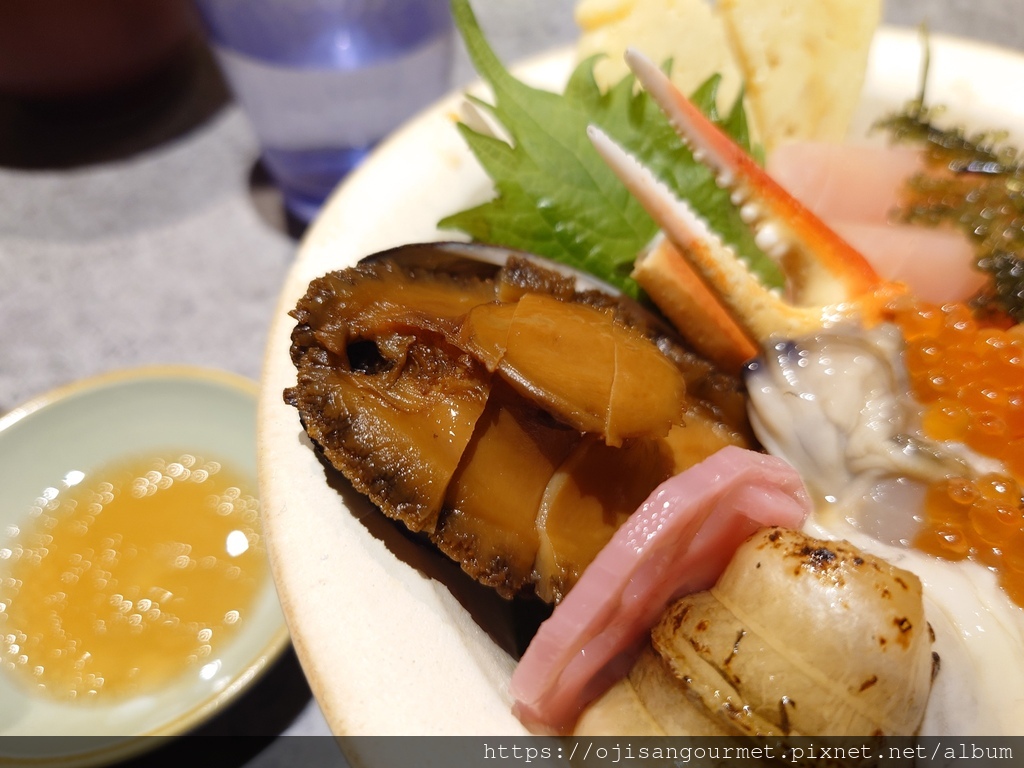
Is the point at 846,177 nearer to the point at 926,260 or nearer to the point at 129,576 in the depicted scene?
the point at 926,260

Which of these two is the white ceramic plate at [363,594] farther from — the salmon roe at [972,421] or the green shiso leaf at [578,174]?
the salmon roe at [972,421]

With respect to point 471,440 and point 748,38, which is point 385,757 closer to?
point 471,440

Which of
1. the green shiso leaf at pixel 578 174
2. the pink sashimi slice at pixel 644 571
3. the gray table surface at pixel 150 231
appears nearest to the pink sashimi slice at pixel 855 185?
the green shiso leaf at pixel 578 174

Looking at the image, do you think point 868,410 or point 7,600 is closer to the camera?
point 868,410

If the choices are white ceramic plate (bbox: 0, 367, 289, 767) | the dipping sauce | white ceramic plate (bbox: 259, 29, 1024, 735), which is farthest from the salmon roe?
the dipping sauce

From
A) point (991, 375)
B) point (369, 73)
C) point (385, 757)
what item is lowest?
point (385, 757)

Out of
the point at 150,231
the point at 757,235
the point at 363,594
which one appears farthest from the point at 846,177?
the point at 150,231

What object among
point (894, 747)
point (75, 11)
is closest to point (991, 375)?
point (894, 747)
